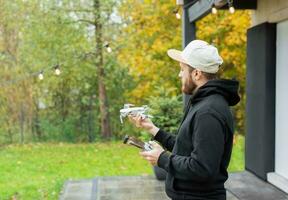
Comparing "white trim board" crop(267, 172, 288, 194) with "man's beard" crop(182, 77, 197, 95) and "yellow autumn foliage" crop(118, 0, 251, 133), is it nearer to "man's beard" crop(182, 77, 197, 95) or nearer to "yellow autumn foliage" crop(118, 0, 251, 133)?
"man's beard" crop(182, 77, 197, 95)

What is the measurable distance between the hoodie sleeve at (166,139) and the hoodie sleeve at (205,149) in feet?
1.46

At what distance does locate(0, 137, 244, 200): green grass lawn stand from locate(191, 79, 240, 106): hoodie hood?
11.0ft

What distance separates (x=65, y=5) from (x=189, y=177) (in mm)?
7892

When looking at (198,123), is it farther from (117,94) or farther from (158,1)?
(117,94)

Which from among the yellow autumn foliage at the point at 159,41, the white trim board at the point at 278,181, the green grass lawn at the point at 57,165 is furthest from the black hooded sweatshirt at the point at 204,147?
the yellow autumn foliage at the point at 159,41

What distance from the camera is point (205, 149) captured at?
6.03 feet

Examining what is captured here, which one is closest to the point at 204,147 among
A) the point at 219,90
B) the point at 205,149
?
the point at 205,149

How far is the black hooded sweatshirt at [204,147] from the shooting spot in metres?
1.85

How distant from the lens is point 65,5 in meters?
9.27

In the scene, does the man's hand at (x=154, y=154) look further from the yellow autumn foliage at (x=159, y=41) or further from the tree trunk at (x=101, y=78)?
the tree trunk at (x=101, y=78)

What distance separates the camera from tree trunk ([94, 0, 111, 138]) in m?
9.41

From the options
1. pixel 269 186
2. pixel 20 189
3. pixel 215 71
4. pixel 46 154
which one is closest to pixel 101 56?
pixel 46 154

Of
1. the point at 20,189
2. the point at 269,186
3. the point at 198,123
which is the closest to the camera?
the point at 198,123

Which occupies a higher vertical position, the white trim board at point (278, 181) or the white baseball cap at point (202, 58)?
the white baseball cap at point (202, 58)
